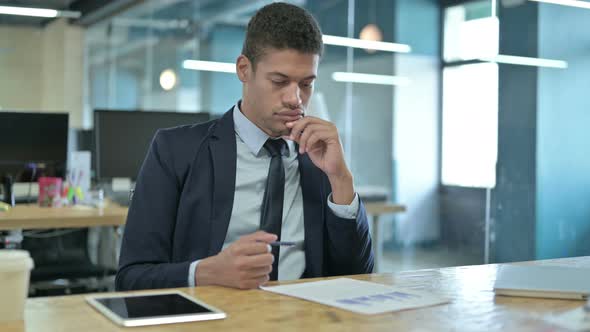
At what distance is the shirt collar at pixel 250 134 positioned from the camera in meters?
1.80

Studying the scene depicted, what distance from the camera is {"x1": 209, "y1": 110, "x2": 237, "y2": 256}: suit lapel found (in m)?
1.66

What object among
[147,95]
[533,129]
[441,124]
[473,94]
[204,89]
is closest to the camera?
[533,129]

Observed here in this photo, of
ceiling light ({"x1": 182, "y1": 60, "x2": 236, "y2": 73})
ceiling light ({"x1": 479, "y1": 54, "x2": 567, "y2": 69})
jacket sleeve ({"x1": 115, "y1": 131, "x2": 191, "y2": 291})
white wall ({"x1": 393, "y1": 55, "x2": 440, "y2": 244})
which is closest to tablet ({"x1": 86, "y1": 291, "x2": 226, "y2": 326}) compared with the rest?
jacket sleeve ({"x1": 115, "y1": 131, "x2": 191, "y2": 291})

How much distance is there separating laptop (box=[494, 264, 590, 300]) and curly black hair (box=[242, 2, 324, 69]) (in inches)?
25.6

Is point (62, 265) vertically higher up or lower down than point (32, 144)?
lower down

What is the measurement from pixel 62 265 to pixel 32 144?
26.6 inches

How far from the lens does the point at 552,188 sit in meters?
4.09

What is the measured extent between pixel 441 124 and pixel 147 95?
203 inches

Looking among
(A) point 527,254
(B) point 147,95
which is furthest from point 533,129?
(B) point 147,95

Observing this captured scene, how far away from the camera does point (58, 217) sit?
3238 millimetres

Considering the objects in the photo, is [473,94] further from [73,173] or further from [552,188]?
[73,173]

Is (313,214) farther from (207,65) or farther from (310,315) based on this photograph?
(207,65)

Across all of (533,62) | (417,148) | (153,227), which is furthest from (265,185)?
(417,148)

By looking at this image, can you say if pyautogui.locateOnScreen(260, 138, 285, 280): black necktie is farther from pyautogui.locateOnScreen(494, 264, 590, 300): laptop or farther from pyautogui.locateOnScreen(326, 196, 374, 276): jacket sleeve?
pyautogui.locateOnScreen(494, 264, 590, 300): laptop
